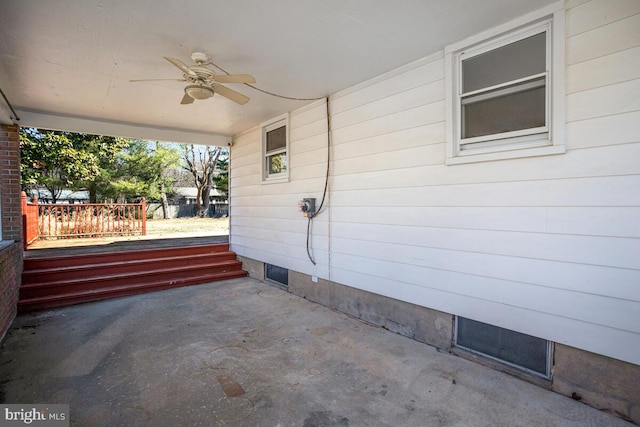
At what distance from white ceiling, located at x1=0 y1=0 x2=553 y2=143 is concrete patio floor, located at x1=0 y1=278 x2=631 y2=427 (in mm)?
2880

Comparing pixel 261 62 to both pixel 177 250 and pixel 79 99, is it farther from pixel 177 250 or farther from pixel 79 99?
pixel 177 250

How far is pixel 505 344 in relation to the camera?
2.66m

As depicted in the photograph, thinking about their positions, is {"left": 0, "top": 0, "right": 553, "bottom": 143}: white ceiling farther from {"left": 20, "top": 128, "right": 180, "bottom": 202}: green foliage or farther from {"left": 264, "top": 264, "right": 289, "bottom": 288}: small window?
{"left": 20, "top": 128, "right": 180, "bottom": 202}: green foliage

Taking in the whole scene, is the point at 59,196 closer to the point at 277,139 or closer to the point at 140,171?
the point at 140,171

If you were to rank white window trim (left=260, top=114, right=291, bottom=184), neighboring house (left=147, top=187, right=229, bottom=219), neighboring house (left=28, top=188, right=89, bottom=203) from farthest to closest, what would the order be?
1. neighboring house (left=147, top=187, right=229, bottom=219)
2. neighboring house (left=28, top=188, right=89, bottom=203)
3. white window trim (left=260, top=114, right=291, bottom=184)

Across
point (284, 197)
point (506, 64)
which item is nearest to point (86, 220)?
point (284, 197)

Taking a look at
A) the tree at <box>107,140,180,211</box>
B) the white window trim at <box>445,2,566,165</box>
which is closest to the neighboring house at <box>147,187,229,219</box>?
the tree at <box>107,140,180,211</box>

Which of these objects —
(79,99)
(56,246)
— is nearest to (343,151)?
(79,99)

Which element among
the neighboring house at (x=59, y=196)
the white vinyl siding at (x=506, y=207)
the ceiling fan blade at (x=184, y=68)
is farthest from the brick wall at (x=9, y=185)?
the neighboring house at (x=59, y=196)

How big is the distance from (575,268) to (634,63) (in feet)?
4.53

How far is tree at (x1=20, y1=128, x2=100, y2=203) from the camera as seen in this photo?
9586 millimetres

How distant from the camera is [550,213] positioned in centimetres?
231

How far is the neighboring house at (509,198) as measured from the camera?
2051mm

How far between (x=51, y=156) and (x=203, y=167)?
1182cm
